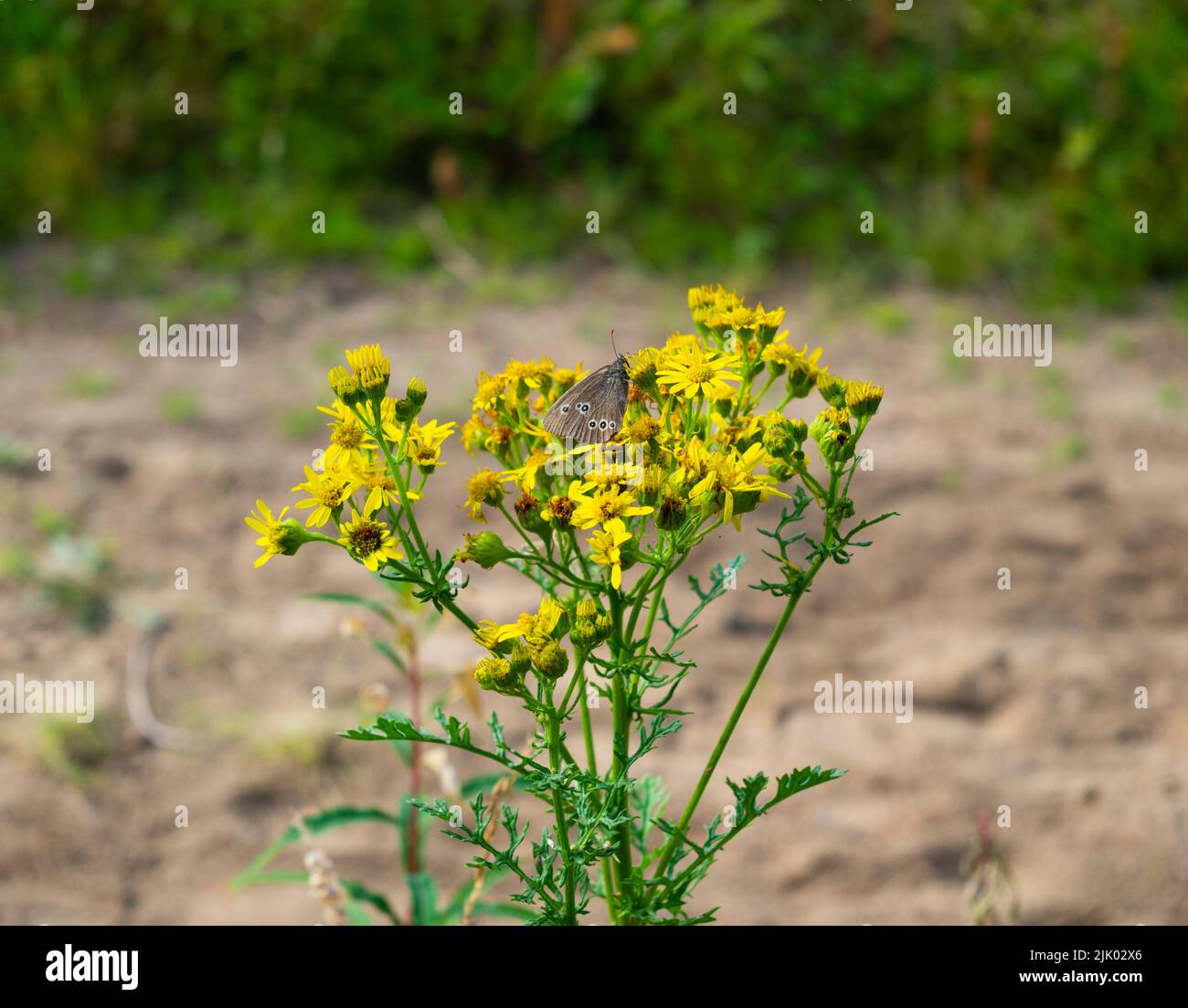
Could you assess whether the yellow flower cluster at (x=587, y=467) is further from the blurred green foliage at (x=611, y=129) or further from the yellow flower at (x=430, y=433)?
the blurred green foliage at (x=611, y=129)

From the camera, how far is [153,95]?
18.8 feet

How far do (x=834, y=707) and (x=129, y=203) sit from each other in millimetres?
3969

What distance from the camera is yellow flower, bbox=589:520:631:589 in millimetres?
1209

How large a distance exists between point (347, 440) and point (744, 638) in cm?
210

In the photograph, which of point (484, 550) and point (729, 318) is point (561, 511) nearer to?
point (484, 550)

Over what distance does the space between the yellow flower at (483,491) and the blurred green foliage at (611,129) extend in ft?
13.2

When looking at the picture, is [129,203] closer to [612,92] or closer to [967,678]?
[612,92]

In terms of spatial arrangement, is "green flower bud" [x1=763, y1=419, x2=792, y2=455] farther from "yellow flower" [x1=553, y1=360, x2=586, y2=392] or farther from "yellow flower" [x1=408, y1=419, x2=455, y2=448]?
"yellow flower" [x1=408, y1=419, x2=455, y2=448]

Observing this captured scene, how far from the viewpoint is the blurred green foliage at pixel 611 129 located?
5.34 metres

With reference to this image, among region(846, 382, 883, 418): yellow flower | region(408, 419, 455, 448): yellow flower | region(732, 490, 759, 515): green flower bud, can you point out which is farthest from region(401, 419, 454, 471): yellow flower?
region(846, 382, 883, 418): yellow flower

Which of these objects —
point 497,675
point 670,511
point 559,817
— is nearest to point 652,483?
point 670,511

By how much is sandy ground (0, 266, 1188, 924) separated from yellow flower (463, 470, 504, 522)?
148cm

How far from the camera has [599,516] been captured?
1.23 metres
